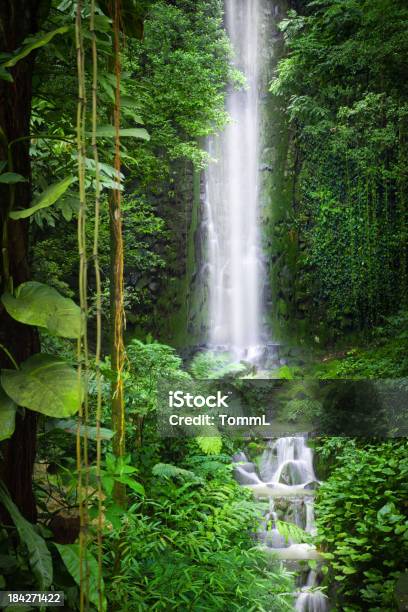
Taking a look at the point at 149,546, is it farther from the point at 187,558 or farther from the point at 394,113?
the point at 394,113

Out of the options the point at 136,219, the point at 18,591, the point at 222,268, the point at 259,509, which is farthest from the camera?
the point at 222,268

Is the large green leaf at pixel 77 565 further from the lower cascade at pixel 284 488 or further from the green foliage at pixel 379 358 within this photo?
the green foliage at pixel 379 358

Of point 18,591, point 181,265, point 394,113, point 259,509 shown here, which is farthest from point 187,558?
point 394,113

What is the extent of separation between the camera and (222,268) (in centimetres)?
414

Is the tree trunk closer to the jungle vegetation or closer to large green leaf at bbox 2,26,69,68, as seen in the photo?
large green leaf at bbox 2,26,69,68

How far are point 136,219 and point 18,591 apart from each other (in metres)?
2.76

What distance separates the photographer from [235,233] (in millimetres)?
4145

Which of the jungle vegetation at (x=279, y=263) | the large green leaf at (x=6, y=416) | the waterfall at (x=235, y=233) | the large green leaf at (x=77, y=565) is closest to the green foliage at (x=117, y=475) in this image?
the large green leaf at (x=77, y=565)

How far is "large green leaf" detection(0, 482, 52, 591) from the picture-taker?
1.23 meters

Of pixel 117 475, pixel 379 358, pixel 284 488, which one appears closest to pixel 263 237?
pixel 379 358

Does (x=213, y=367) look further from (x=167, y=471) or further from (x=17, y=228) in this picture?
(x=17, y=228)

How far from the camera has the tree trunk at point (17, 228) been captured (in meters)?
1.31

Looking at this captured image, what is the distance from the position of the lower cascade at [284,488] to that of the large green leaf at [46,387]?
8.20ft

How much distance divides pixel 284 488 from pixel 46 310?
8.98 feet
